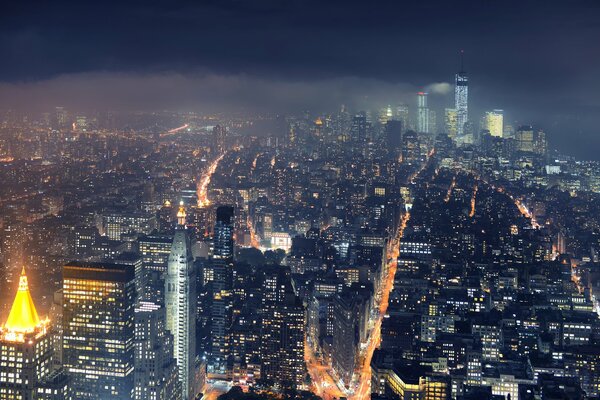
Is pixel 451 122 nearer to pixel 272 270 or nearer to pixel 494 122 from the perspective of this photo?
pixel 494 122

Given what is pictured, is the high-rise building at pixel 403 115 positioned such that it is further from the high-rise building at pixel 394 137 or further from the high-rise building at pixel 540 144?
the high-rise building at pixel 540 144

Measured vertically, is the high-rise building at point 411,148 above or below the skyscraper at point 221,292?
above

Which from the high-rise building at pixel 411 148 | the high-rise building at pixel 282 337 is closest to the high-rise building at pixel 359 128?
the high-rise building at pixel 411 148

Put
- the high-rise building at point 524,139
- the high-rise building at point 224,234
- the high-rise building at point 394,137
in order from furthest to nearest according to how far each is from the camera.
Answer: the high-rise building at point 524,139
the high-rise building at point 394,137
the high-rise building at point 224,234

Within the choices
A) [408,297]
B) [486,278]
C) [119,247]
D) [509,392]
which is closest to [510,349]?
[509,392]

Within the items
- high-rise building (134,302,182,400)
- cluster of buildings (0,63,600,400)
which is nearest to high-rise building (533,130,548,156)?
cluster of buildings (0,63,600,400)

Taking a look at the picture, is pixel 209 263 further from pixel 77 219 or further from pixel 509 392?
pixel 509 392

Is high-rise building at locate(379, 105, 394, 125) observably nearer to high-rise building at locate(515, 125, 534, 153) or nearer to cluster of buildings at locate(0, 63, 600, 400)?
cluster of buildings at locate(0, 63, 600, 400)

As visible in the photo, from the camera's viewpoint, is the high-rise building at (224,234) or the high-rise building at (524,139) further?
the high-rise building at (524,139)
